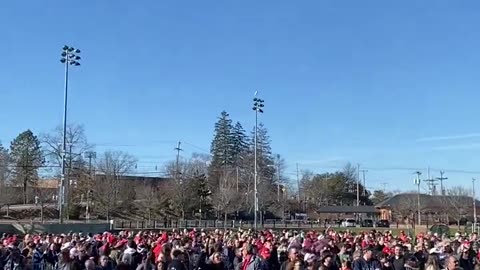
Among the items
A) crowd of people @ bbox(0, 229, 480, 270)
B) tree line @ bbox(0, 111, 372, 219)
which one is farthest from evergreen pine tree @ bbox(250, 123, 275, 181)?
crowd of people @ bbox(0, 229, 480, 270)

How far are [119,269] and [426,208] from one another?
330ft

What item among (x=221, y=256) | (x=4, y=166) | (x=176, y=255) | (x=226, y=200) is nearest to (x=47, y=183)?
(x=4, y=166)

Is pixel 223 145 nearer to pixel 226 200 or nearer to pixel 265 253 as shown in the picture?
pixel 226 200

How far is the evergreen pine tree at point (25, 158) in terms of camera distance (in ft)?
282

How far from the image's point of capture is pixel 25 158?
9262 centimetres

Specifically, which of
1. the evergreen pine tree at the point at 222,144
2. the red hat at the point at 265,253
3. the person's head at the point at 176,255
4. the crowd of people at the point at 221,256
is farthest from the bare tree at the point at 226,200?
the person's head at the point at 176,255

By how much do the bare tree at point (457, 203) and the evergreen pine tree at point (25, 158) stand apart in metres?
58.4

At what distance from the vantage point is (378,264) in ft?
42.9

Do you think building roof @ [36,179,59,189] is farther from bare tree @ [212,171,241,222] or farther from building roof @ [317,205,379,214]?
building roof @ [317,205,379,214]

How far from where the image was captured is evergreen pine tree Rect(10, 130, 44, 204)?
8594 cm

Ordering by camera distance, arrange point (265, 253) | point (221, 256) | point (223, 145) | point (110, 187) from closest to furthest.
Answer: point (221, 256) → point (265, 253) → point (110, 187) → point (223, 145)

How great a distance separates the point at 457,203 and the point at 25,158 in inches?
2511

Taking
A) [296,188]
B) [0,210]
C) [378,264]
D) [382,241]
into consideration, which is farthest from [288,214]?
[378,264]

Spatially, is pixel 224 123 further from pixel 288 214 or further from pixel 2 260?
pixel 2 260
